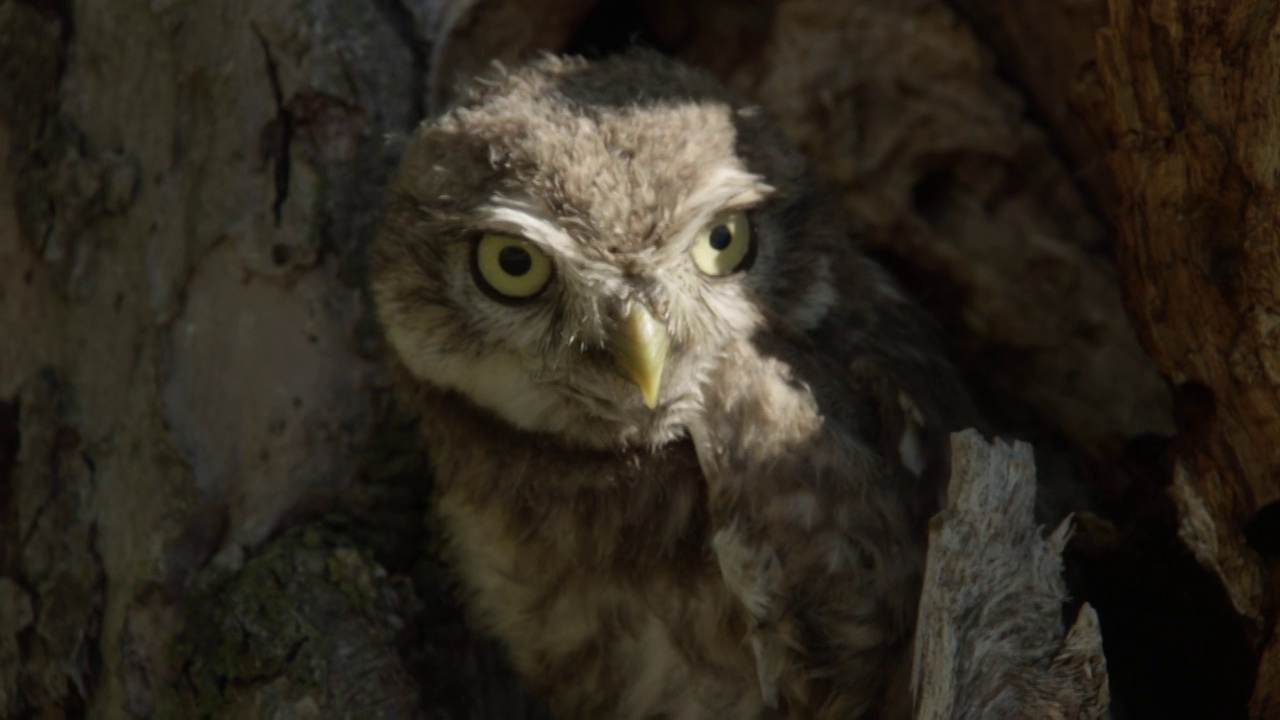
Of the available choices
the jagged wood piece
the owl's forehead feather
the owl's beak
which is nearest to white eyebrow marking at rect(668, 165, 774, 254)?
the owl's forehead feather

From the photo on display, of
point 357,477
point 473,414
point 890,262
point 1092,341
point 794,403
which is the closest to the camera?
point 794,403

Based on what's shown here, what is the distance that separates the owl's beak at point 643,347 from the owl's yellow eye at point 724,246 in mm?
206

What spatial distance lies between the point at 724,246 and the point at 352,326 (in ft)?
2.75

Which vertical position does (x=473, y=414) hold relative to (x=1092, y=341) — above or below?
below

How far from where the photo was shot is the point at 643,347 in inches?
82.1

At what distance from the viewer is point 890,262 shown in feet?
10.5

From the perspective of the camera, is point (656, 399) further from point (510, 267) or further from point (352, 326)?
point (352, 326)

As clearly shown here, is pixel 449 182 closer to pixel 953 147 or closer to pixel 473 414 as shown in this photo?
pixel 473 414

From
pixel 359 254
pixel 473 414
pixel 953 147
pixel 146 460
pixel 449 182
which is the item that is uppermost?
pixel 953 147

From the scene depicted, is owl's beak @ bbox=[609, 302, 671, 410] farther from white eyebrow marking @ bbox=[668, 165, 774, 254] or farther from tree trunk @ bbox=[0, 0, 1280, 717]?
tree trunk @ bbox=[0, 0, 1280, 717]

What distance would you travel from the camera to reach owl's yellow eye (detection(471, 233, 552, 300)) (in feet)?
7.27

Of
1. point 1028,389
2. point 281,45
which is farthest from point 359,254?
point 1028,389

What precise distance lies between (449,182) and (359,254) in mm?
465

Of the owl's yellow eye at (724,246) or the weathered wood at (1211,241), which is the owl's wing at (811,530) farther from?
the weathered wood at (1211,241)
